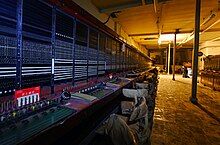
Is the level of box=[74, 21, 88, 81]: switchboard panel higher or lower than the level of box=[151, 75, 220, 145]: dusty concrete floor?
higher

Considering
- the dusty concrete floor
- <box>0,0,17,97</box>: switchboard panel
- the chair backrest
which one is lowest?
the dusty concrete floor

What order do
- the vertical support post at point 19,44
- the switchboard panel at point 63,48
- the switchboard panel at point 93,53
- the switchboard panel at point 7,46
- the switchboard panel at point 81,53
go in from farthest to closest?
the switchboard panel at point 93,53
the switchboard panel at point 81,53
the switchboard panel at point 63,48
the vertical support post at point 19,44
the switchboard panel at point 7,46

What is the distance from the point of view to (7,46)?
1021 millimetres

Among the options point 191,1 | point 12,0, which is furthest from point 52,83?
point 191,1

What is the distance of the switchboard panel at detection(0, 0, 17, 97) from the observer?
0.98 metres

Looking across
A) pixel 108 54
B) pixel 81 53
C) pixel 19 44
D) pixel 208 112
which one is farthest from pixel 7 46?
pixel 208 112

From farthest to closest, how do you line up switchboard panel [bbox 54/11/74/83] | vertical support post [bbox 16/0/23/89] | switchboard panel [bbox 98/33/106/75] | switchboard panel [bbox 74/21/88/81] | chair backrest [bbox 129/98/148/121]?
switchboard panel [bbox 98/33/106/75] → chair backrest [bbox 129/98/148/121] → switchboard panel [bbox 74/21/88/81] → switchboard panel [bbox 54/11/74/83] → vertical support post [bbox 16/0/23/89]

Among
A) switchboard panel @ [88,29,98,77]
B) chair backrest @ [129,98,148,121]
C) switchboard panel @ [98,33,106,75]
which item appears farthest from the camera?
switchboard panel @ [98,33,106,75]

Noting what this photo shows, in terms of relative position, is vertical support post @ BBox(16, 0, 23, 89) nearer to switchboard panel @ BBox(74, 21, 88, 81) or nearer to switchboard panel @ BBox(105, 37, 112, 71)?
switchboard panel @ BBox(74, 21, 88, 81)

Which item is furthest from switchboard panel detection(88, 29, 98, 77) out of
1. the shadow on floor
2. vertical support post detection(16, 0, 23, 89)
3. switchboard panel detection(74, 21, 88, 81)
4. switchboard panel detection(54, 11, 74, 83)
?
the shadow on floor

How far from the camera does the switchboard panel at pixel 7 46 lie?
0.98m

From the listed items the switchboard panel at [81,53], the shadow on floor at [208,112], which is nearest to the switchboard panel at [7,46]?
the switchboard panel at [81,53]

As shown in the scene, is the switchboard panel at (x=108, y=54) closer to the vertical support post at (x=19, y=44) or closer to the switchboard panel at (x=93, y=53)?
the switchboard panel at (x=93, y=53)

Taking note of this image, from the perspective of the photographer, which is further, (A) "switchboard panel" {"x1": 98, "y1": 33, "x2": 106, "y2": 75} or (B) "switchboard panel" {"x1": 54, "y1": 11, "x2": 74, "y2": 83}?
(A) "switchboard panel" {"x1": 98, "y1": 33, "x2": 106, "y2": 75}
